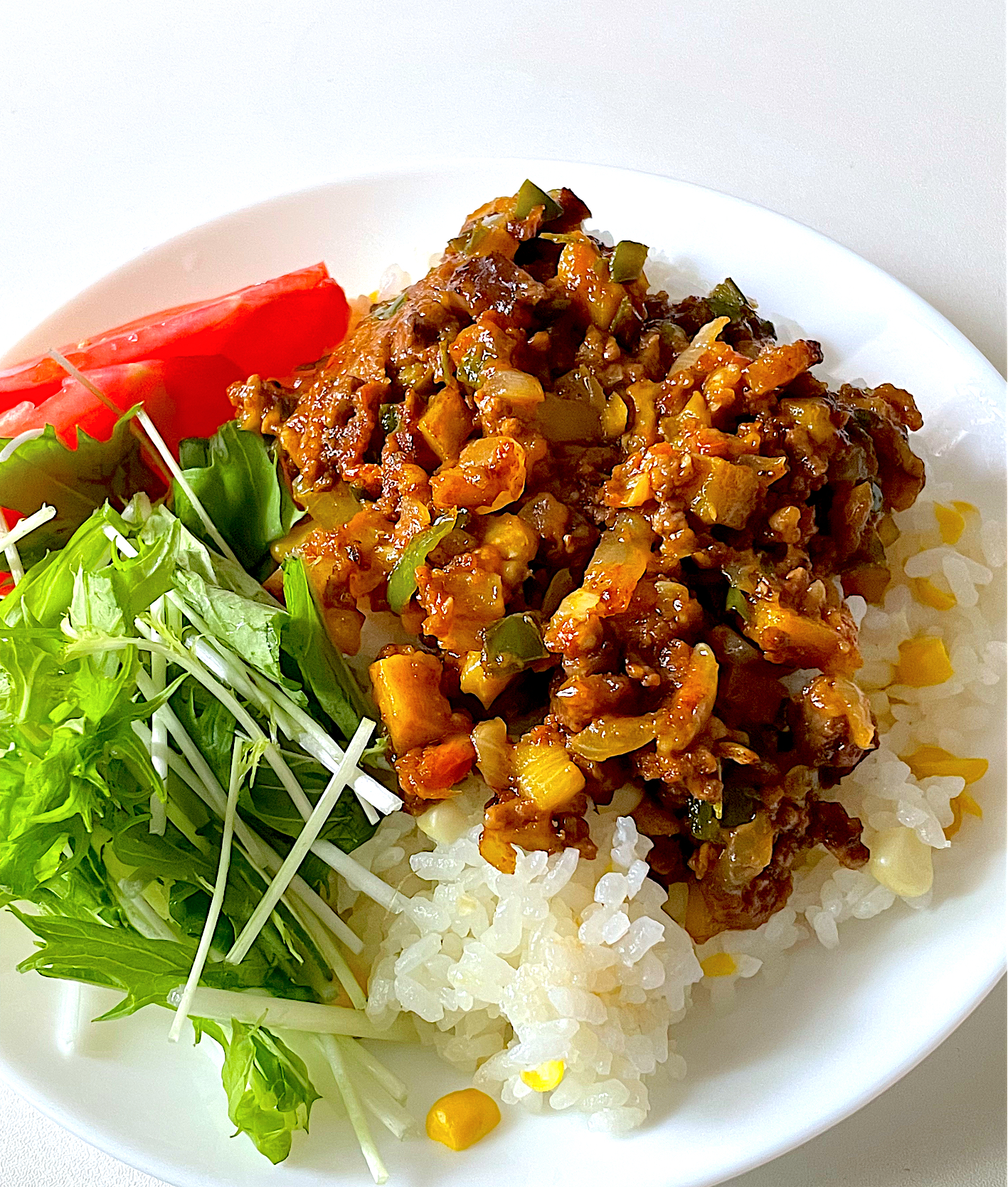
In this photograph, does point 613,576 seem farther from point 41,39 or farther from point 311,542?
point 41,39

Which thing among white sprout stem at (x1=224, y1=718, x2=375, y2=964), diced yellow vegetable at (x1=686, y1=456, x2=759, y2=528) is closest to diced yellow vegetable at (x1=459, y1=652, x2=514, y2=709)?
white sprout stem at (x1=224, y1=718, x2=375, y2=964)

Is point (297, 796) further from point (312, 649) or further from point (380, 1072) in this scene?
point (380, 1072)

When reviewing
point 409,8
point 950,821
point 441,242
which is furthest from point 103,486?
point 409,8

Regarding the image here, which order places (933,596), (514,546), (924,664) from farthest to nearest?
1. (933,596)
2. (924,664)
3. (514,546)

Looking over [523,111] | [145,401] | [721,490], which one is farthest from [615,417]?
[523,111]

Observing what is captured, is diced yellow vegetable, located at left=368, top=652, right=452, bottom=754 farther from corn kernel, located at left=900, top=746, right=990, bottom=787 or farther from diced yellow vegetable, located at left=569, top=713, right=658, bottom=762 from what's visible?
corn kernel, located at left=900, top=746, right=990, bottom=787
